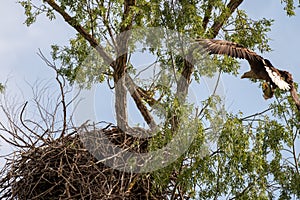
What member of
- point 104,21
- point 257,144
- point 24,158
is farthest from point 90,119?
point 104,21

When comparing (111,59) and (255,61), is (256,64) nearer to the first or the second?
(255,61)

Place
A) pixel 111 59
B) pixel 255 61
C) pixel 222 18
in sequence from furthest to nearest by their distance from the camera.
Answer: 1. pixel 111 59
2. pixel 222 18
3. pixel 255 61

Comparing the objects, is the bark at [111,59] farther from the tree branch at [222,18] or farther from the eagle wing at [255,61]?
the eagle wing at [255,61]

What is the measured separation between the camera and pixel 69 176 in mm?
6996

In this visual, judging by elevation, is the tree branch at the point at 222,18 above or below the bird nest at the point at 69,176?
above

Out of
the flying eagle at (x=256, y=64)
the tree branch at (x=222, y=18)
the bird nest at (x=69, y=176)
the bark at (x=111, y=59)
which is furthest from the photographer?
the bark at (x=111, y=59)

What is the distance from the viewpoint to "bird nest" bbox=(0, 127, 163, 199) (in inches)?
275

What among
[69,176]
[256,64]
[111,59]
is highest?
[111,59]

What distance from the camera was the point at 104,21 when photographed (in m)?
9.92

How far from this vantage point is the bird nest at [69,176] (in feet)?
22.9

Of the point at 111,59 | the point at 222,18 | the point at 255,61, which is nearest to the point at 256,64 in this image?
the point at 255,61

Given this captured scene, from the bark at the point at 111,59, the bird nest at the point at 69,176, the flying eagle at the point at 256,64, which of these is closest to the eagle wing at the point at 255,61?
the flying eagle at the point at 256,64

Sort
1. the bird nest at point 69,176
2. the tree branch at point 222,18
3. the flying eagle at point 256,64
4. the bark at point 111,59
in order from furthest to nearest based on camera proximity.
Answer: the bark at point 111,59 → the tree branch at point 222,18 → the bird nest at point 69,176 → the flying eagle at point 256,64

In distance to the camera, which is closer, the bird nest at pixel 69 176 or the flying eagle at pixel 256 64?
the flying eagle at pixel 256 64
